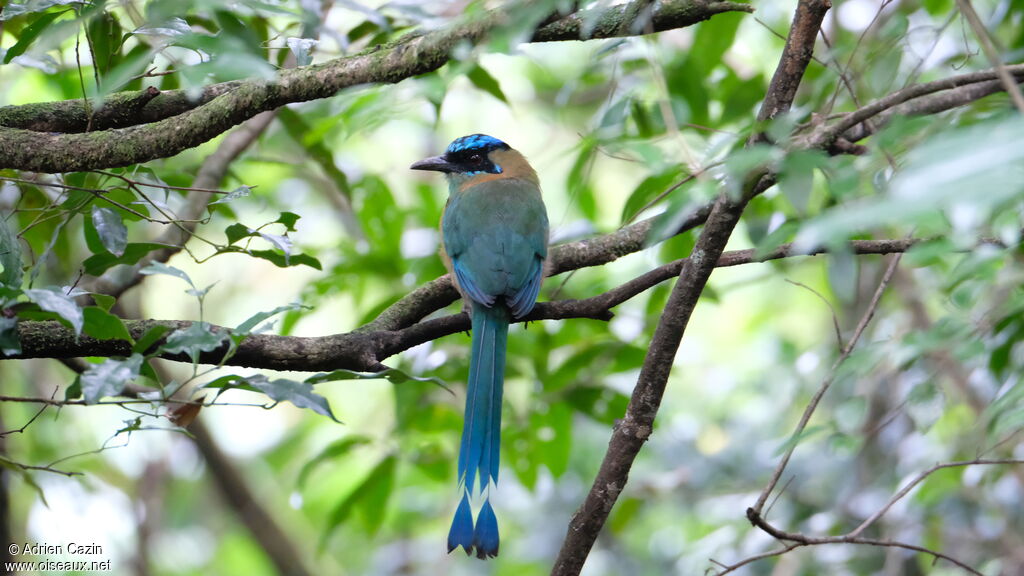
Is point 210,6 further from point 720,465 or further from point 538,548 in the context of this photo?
point 538,548

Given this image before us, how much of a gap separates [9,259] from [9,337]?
23cm

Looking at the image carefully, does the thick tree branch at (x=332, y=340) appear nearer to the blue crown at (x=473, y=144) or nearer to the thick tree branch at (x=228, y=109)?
the thick tree branch at (x=228, y=109)

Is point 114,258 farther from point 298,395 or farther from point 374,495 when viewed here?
point 374,495

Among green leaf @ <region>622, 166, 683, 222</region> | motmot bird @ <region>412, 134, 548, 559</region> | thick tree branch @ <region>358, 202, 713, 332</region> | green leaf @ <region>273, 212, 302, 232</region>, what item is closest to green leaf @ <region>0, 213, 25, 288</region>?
green leaf @ <region>273, 212, 302, 232</region>

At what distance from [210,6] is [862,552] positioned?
380cm

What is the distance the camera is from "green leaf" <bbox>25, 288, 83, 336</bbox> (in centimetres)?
146

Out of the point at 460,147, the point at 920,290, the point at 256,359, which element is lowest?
the point at 256,359

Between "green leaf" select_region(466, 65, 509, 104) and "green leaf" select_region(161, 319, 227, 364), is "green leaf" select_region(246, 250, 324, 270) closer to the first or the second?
"green leaf" select_region(161, 319, 227, 364)

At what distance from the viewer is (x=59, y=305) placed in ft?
4.88

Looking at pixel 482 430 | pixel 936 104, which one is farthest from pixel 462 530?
pixel 936 104

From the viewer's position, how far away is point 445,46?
2133mm

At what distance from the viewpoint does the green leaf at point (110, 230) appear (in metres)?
1.97

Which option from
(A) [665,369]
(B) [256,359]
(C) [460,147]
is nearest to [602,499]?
(A) [665,369]

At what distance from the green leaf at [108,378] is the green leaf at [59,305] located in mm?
74
